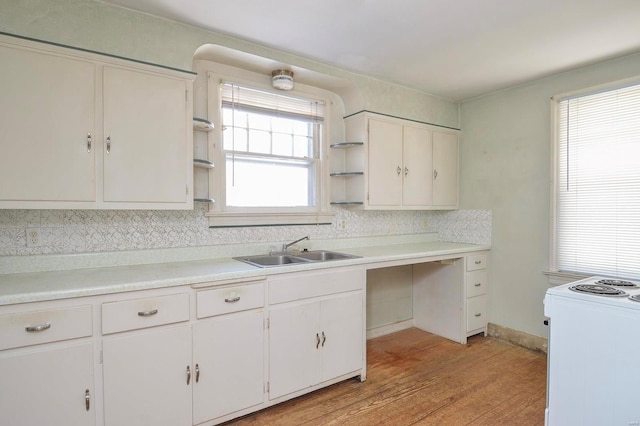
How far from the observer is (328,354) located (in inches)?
98.2

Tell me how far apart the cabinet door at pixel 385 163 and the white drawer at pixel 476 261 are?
928 mm

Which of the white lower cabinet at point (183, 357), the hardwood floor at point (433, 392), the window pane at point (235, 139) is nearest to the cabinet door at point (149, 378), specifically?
the white lower cabinet at point (183, 357)

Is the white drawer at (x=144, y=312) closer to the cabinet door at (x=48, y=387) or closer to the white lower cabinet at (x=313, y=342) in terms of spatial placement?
the cabinet door at (x=48, y=387)

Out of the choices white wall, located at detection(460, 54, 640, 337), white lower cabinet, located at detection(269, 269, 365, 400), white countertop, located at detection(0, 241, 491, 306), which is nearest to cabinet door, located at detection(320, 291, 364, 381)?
white lower cabinet, located at detection(269, 269, 365, 400)

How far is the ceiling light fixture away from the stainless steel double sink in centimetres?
138

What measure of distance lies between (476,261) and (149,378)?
303 centimetres

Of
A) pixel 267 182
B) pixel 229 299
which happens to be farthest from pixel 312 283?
pixel 267 182

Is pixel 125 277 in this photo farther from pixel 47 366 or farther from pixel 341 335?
pixel 341 335

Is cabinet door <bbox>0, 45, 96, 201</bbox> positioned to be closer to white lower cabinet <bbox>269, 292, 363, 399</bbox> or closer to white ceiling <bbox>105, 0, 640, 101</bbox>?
white ceiling <bbox>105, 0, 640, 101</bbox>

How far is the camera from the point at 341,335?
2.56 metres

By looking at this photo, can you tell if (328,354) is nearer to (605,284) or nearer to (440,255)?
(440,255)

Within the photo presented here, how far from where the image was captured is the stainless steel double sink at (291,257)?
2688 millimetres

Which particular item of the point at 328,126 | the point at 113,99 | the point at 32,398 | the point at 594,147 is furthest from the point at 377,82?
the point at 32,398

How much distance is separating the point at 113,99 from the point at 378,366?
8.99 feet
